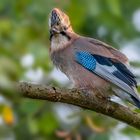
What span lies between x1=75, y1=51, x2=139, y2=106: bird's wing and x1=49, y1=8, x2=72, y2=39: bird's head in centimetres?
25

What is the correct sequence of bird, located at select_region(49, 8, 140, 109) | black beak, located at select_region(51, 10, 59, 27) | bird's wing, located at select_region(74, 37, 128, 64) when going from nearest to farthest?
black beak, located at select_region(51, 10, 59, 27), bird, located at select_region(49, 8, 140, 109), bird's wing, located at select_region(74, 37, 128, 64)

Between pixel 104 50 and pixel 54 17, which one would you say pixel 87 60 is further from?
pixel 54 17

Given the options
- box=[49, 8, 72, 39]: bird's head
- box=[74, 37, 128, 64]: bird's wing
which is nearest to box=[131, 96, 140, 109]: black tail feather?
box=[74, 37, 128, 64]: bird's wing

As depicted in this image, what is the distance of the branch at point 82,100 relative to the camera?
9.63ft

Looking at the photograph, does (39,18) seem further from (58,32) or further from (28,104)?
(58,32)

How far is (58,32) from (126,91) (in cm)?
54

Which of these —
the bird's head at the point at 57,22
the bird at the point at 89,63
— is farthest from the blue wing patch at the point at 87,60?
the bird's head at the point at 57,22

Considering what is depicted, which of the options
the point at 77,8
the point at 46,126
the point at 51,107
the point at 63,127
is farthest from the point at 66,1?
the point at 63,127

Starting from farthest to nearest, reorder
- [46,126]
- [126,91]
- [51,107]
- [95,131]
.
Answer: [51,107] → [46,126] → [95,131] → [126,91]

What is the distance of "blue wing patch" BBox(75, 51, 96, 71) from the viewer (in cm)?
394

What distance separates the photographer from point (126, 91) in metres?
3.64

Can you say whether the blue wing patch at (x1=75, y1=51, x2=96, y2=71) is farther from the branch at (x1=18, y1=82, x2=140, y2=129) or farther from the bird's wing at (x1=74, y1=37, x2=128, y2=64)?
the branch at (x1=18, y1=82, x2=140, y2=129)

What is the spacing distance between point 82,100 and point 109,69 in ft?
2.27

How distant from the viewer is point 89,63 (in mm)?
3963
